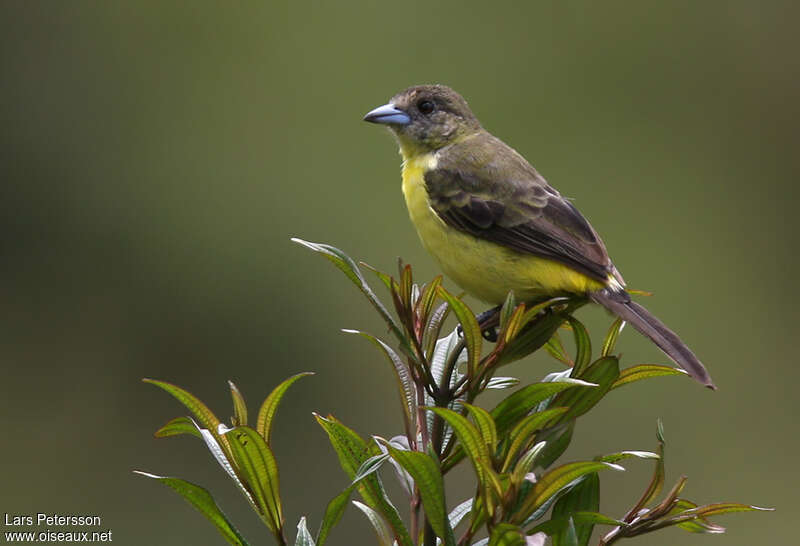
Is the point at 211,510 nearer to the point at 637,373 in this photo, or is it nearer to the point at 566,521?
the point at 566,521

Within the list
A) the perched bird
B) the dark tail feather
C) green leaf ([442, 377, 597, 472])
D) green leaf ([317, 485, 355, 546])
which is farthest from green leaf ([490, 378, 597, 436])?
the perched bird

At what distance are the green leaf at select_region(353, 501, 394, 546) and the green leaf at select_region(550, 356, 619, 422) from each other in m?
0.42

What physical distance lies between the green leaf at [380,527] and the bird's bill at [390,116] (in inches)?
91.0

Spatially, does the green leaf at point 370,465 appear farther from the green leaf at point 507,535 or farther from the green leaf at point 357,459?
the green leaf at point 507,535

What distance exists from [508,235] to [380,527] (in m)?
1.52

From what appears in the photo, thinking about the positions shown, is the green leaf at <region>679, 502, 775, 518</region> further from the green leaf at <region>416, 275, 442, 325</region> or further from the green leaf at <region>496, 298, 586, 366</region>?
the green leaf at <region>416, 275, 442, 325</region>

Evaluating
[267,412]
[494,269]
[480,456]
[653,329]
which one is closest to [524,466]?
[480,456]

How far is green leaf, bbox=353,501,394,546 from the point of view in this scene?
6.72 ft

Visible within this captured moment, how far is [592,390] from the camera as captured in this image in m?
2.09

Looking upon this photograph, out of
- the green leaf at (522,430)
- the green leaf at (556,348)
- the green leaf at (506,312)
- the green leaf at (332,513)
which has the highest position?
the green leaf at (506,312)

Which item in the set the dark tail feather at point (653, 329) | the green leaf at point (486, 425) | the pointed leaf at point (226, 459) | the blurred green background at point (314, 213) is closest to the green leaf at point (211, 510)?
the pointed leaf at point (226, 459)

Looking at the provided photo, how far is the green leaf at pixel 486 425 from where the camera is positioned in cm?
186

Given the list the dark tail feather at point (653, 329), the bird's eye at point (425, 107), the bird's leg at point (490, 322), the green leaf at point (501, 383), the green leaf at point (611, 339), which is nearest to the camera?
the green leaf at point (501, 383)

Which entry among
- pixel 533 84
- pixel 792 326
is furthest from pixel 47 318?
pixel 792 326
